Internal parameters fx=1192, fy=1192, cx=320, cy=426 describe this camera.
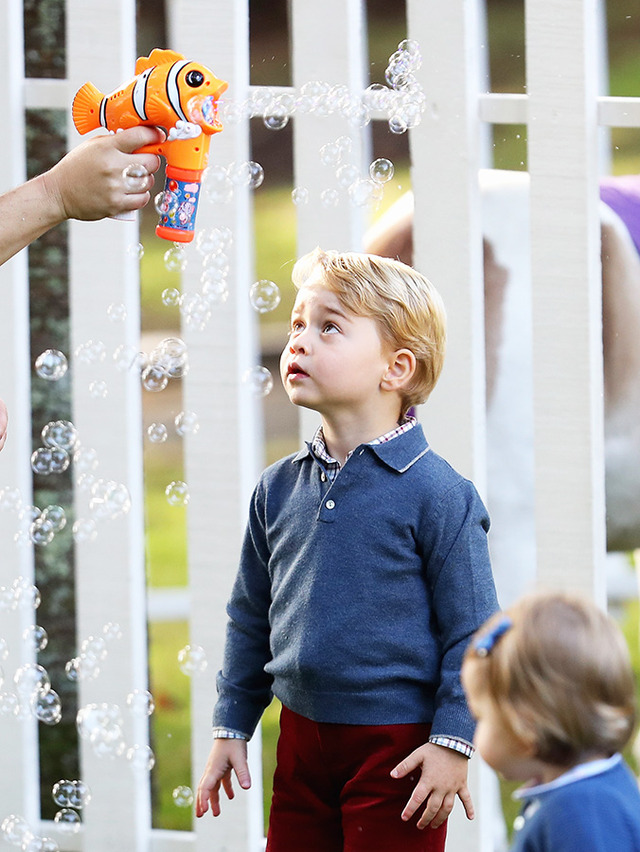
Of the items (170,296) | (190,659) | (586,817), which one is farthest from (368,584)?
(170,296)

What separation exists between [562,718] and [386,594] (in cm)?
52

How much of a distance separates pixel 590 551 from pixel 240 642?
0.80 metres

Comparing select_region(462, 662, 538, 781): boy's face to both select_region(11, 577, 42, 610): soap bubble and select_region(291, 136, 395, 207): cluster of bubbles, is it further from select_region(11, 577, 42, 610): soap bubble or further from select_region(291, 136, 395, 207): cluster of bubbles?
select_region(11, 577, 42, 610): soap bubble

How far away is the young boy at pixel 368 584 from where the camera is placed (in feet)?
5.83

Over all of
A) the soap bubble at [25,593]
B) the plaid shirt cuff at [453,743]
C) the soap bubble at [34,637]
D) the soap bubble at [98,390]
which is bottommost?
the plaid shirt cuff at [453,743]

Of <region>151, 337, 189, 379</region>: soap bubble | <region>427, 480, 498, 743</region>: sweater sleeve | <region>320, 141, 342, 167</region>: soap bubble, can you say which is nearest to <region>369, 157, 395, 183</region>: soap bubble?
<region>320, 141, 342, 167</region>: soap bubble

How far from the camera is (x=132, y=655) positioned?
2.56 m

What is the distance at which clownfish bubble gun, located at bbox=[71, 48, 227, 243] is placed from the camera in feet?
6.00

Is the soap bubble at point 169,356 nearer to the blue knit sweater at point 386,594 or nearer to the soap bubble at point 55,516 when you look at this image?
the soap bubble at point 55,516

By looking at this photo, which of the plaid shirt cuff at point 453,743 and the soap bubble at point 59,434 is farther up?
the soap bubble at point 59,434

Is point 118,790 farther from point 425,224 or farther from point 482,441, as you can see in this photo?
point 425,224

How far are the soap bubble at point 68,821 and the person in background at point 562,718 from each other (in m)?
1.47

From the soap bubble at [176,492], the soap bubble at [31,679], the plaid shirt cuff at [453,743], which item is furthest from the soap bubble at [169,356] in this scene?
the plaid shirt cuff at [453,743]

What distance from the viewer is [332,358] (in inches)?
72.7
